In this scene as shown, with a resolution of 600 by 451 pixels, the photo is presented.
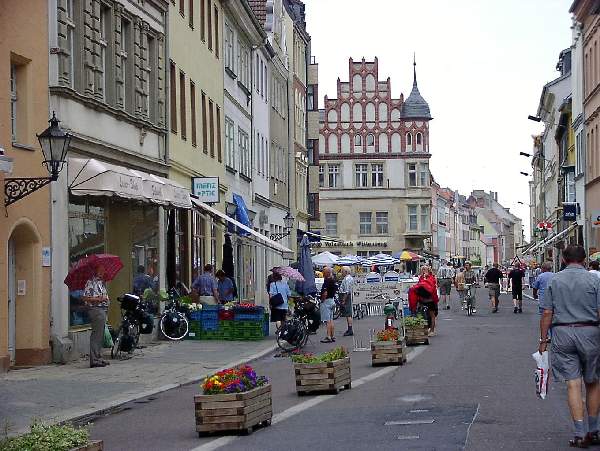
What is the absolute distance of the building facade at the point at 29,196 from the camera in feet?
66.8

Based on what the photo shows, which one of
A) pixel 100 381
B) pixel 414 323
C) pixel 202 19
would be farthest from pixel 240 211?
pixel 100 381

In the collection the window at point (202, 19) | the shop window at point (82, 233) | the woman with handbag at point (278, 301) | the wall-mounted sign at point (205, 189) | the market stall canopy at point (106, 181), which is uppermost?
the window at point (202, 19)

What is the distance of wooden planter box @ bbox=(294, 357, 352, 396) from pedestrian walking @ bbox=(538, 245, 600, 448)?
16.9 feet

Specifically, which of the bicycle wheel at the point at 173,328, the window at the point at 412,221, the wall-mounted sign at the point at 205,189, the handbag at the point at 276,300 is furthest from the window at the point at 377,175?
the handbag at the point at 276,300

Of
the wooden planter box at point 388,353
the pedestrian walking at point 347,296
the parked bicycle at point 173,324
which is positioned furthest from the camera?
the pedestrian walking at point 347,296

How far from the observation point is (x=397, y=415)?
1343cm

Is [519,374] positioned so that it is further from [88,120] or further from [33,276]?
[88,120]

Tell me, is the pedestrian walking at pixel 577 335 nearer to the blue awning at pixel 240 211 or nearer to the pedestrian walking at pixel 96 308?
the pedestrian walking at pixel 96 308

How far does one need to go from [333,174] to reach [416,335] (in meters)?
76.8

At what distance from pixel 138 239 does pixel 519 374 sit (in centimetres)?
1288

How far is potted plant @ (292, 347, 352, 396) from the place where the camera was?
1595cm

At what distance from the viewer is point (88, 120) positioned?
24.1 metres

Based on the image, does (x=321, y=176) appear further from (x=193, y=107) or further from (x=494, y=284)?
(x=193, y=107)

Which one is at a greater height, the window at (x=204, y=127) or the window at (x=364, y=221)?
the window at (x=364, y=221)
